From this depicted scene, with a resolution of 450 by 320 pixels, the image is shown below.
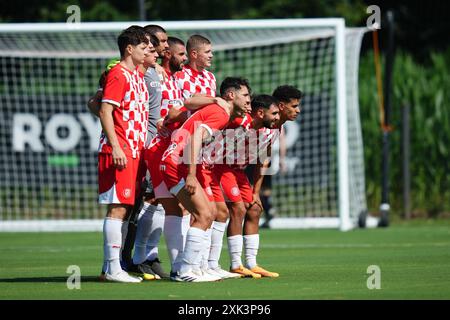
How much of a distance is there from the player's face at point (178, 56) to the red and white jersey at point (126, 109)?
88 cm

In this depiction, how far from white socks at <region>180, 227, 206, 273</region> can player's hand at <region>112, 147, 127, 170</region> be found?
79 cm

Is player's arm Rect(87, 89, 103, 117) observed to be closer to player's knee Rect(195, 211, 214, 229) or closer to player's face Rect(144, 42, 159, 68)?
player's face Rect(144, 42, 159, 68)

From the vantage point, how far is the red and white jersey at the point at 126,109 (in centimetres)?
929

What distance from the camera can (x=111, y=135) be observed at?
9156mm

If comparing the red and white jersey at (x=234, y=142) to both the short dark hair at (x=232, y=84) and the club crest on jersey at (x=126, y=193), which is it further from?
the club crest on jersey at (x=126, y=193)

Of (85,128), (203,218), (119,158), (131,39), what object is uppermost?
(131,39)

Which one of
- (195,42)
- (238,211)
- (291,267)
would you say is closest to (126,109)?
(195,42)

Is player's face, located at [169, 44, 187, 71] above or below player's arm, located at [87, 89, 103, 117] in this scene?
above

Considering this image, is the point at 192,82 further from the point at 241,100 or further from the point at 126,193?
the point at 126,193

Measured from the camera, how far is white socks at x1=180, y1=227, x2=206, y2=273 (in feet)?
30.0

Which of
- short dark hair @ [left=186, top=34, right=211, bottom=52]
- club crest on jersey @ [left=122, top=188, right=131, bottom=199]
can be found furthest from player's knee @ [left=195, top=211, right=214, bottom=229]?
short dark hair @ [left=186, top=34, right=211, bottom=52]

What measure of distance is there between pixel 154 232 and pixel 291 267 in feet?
4.78

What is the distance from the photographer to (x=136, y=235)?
10.3 m
